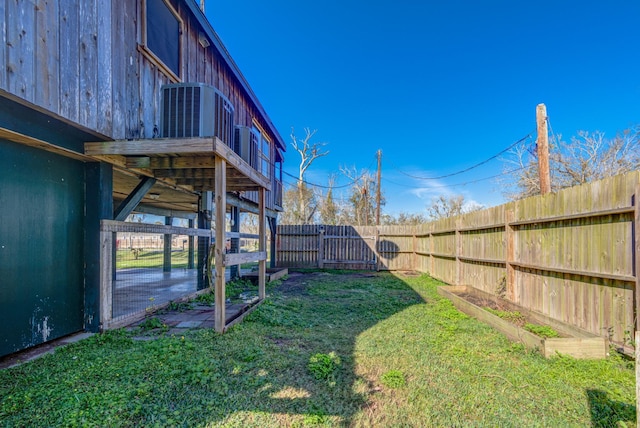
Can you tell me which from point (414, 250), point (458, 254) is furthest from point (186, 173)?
point (414, 250)

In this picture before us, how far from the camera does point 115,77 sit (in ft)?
10.6

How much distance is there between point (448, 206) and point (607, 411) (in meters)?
21.9

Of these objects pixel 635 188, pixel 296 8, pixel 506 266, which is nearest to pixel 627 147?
pixel 506 266

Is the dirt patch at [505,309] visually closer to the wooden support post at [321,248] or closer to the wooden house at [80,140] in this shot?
the wooden house at [80,140]

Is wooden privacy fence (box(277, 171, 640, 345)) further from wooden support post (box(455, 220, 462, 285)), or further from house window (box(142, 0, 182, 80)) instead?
house window (box(142, 0, 182, 80))

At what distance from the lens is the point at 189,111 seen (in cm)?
362

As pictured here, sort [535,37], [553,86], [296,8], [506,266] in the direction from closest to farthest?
1. [506,266]
2. [535,37]
3. [553,86]
4. [296,8]

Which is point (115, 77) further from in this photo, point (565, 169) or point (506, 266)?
point (565, 169)

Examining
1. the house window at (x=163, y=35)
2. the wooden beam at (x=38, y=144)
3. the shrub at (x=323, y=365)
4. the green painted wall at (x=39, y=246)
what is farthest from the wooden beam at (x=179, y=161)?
the shrub at (x=323, y=365)

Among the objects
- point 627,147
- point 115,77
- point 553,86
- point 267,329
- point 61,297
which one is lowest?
point 267,329

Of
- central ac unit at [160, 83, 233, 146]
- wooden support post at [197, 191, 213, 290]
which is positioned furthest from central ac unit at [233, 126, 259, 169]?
wooden support post at [197, 191, 213, 290]

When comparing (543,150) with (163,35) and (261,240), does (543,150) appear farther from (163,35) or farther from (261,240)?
(163,35)

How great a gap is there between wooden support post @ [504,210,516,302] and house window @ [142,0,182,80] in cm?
549

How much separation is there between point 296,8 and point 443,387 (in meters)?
10.9
